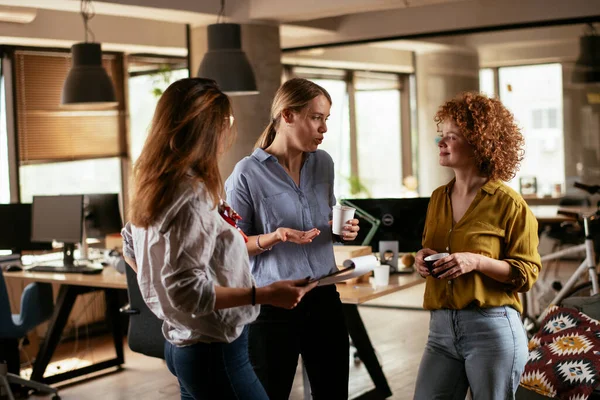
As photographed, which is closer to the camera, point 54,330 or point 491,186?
point 491,186

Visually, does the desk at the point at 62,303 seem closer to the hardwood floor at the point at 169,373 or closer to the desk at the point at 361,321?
the hardwood floor at the point at 169,373

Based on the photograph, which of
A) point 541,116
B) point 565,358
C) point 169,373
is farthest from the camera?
point 541,116

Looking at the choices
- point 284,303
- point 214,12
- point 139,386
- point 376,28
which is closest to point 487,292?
point 284,303

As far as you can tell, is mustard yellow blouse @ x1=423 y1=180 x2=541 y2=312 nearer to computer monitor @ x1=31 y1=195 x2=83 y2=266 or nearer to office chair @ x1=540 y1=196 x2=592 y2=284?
office chair @ x1=540 y1=196 x2=592 y2=284

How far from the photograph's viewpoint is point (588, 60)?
682 cm

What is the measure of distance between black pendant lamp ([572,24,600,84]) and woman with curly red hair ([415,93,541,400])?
14.9 ft

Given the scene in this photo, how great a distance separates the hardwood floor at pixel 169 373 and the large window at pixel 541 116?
64.0 inches

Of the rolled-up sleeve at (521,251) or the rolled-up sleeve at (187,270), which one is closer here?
the rolled-up sleeve at (187,270)

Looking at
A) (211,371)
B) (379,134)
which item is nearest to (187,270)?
(211,371)

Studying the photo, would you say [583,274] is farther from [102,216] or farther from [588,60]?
[102,216]

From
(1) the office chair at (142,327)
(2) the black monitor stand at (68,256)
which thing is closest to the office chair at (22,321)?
(2) the black monitor stand at (68,256)

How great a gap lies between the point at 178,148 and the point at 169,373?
420cm

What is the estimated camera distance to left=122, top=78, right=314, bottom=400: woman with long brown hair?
6.60ft

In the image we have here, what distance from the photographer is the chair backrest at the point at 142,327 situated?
15.1ft
